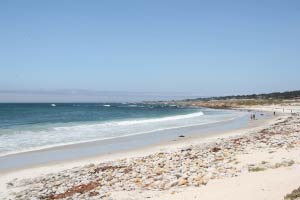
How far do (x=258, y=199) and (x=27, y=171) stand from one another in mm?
11399

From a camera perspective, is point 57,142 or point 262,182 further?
point 57,142

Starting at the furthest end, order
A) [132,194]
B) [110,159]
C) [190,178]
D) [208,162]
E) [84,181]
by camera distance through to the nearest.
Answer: [110,159] → [208,162] → [84,181] → [190,178] → [132,194]

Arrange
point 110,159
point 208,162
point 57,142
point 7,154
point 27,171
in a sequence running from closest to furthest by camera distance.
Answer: point 208,162, point 27,171, point 110,159, point 7,154, point 57,142

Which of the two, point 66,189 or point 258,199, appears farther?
point 66,189

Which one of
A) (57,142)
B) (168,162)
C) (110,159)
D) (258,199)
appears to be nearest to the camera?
(258,199)

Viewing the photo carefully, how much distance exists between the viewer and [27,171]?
17.1 meters

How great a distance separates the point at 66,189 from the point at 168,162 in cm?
482

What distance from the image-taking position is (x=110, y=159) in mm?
19797

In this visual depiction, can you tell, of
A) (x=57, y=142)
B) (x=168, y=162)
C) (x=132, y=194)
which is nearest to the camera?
(x=132, y=194)

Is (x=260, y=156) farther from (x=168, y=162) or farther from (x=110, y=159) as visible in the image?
(x=110, y=159)

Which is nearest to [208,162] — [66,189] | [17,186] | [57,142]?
[66,189]

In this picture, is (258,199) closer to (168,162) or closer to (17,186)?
(168,162)

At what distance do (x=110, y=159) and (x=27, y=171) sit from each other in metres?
4.37

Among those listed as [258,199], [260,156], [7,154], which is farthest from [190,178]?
[7,154]
